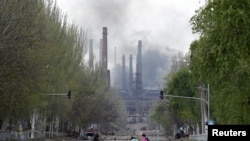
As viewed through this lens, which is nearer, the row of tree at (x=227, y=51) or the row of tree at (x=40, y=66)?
the row of tree at (x=227, y=51)

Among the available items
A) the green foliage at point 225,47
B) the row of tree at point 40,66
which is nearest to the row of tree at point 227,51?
the green foliage at point 225,47

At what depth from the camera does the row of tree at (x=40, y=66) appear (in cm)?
3669

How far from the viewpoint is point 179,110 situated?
Result: 93.2 meters

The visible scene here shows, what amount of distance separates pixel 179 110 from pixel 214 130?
8413cm

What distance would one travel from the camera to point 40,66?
160ft

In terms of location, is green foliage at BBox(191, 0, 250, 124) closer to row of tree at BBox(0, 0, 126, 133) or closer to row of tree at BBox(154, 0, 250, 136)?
row of tree at BBox(154, 0, 250, 136)

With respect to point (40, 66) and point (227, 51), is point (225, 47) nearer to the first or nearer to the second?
point (227, 51)

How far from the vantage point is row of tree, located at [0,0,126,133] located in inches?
1444

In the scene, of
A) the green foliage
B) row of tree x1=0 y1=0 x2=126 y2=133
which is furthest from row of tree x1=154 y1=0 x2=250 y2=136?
row of tree x1=0 y1=0 x2=126 y2=133

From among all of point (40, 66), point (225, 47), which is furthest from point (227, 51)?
point (40, 66)

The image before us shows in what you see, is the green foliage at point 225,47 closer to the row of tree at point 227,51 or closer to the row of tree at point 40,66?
the row of tree at point 227,51

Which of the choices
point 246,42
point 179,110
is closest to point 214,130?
point 246,42

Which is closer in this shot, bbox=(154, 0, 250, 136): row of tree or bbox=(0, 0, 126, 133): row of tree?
bbox=(154, 0, 250, 136): row of tree

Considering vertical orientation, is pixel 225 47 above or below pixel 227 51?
above
